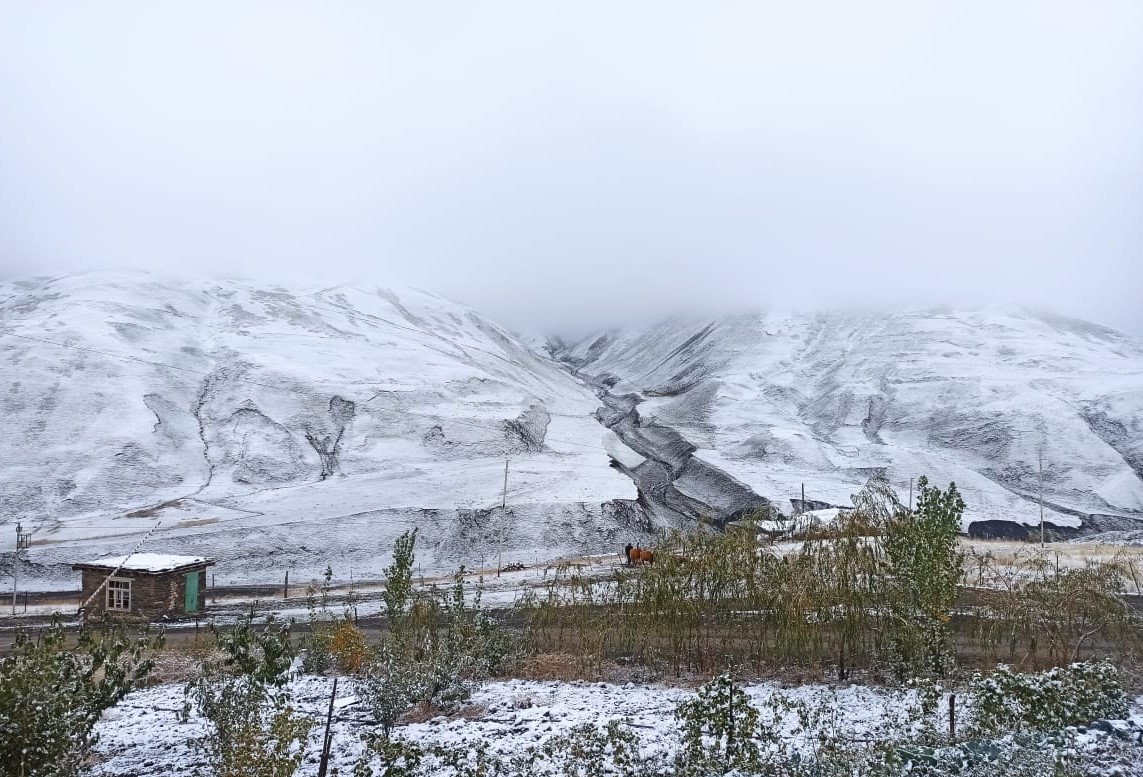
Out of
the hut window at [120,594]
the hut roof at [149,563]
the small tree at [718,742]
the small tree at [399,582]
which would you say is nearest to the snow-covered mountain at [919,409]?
the hut roof at [149,563]

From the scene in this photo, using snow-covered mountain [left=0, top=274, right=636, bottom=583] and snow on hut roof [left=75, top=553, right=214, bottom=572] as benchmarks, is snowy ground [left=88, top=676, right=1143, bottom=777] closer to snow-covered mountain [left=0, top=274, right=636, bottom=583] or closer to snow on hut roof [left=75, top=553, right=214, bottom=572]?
snow on hut roof [left=75, top=553, right=214, bottom=572]

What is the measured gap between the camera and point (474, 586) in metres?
31.4

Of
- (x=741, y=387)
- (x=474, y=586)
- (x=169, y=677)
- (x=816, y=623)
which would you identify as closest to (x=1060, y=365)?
(x=741, y=387)

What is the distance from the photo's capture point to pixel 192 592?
95.5 ft

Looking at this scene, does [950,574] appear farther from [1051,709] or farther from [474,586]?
[474,586]

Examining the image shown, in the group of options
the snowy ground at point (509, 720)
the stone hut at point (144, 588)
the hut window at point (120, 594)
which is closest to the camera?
the snowy ground at point (509, 720)

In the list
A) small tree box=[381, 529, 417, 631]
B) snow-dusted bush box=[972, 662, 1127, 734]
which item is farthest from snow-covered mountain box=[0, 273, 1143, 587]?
snow-dusted bush box=[972, 662, 1127, 734]

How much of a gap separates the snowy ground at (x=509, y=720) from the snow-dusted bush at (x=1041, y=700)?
50 cm

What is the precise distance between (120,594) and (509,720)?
2343cm

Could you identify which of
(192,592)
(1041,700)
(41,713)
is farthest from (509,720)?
(192,592)

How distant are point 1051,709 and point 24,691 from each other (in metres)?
11.1

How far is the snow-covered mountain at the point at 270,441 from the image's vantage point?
4581 cm

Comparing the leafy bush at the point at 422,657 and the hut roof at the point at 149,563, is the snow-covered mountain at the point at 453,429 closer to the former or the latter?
the hut roof at the point at 149,563

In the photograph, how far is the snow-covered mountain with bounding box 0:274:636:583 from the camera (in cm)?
4581
